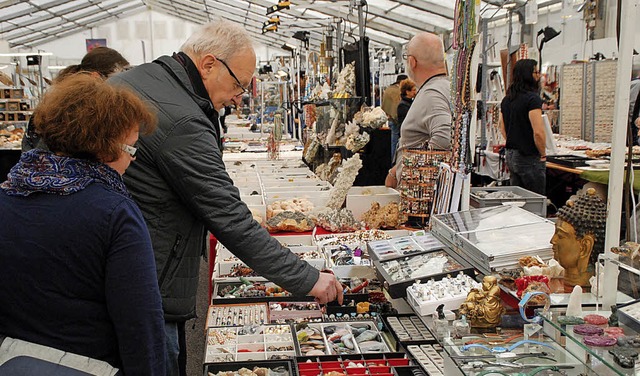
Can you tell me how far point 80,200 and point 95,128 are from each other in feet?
0.54

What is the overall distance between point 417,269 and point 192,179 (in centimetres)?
94

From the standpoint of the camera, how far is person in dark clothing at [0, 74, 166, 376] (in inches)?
57.5

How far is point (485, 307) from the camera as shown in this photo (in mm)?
1982

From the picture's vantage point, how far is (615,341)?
148 cm

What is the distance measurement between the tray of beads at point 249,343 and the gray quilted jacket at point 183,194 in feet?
1.26

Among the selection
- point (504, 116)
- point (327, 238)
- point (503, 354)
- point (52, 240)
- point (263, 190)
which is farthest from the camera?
point (504, 116)

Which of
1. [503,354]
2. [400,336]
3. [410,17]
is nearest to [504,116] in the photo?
[400,336]

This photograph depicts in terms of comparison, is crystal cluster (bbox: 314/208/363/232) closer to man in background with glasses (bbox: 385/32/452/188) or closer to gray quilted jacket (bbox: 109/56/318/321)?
man in background with glasses (bbox: 385/32/452/188)

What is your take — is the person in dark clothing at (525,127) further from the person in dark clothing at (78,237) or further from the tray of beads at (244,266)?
the person in dark clothing at (78,237)

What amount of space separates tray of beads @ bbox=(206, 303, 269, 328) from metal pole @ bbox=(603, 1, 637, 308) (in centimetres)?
156

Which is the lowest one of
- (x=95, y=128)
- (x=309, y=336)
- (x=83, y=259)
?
(x=309, y=336)

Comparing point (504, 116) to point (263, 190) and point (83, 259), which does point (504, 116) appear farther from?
point (83, 259)

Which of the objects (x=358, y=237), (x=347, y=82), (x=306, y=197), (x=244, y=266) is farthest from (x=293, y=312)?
(x=347, y=82)

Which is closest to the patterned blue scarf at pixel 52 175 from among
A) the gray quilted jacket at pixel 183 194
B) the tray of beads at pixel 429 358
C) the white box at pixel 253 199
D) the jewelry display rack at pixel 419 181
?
the gray quilted jacket at pixel 183 194
